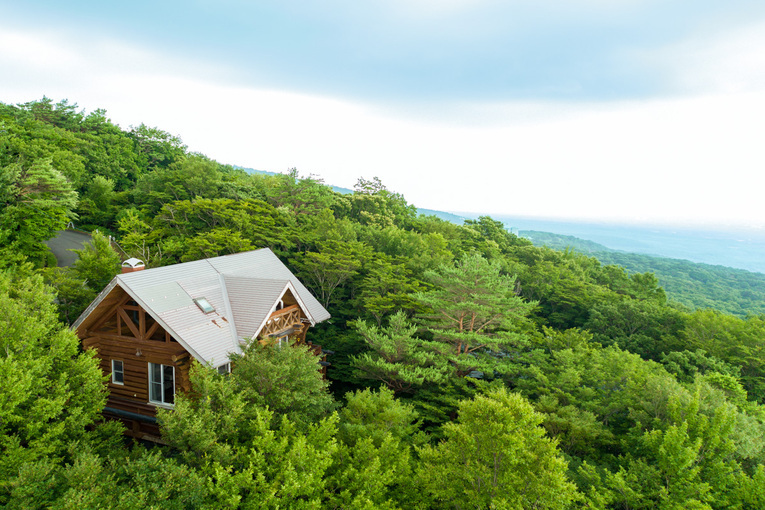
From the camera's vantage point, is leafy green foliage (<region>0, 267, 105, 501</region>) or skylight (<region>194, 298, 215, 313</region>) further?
skylight (<region>194, 298, 215, 313</region>)

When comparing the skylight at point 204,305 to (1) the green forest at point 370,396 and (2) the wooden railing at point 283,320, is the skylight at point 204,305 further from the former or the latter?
(1) the green forest at point 370,396

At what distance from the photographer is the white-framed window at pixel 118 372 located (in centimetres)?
1417

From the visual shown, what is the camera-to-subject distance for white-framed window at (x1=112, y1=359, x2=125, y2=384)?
46.5 feet

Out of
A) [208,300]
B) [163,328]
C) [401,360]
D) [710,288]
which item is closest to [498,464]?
[401,360]

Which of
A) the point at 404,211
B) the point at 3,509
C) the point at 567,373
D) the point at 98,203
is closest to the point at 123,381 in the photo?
the point at 3,509

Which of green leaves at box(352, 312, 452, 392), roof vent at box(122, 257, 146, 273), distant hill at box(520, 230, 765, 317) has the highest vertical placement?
roof vent at box(122, 257, 146, 273)

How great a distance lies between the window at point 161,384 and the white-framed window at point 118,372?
1397mm

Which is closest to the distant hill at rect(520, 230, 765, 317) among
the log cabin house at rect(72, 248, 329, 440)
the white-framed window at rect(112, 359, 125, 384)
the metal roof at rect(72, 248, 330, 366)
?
the metal roof at rect(72, 248, 330, 366)

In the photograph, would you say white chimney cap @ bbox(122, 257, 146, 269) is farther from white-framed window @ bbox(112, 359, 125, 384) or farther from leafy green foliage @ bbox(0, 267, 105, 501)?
white-framed window @ bbox(112, 359, 125, 384)

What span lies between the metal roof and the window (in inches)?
85.2

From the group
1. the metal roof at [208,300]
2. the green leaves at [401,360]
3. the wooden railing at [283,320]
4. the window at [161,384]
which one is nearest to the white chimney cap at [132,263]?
the metal roof at [208,300]

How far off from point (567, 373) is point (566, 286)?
25.3 meters

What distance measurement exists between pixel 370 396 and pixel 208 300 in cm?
779

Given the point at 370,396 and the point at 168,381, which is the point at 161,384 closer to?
the point at 168,381
